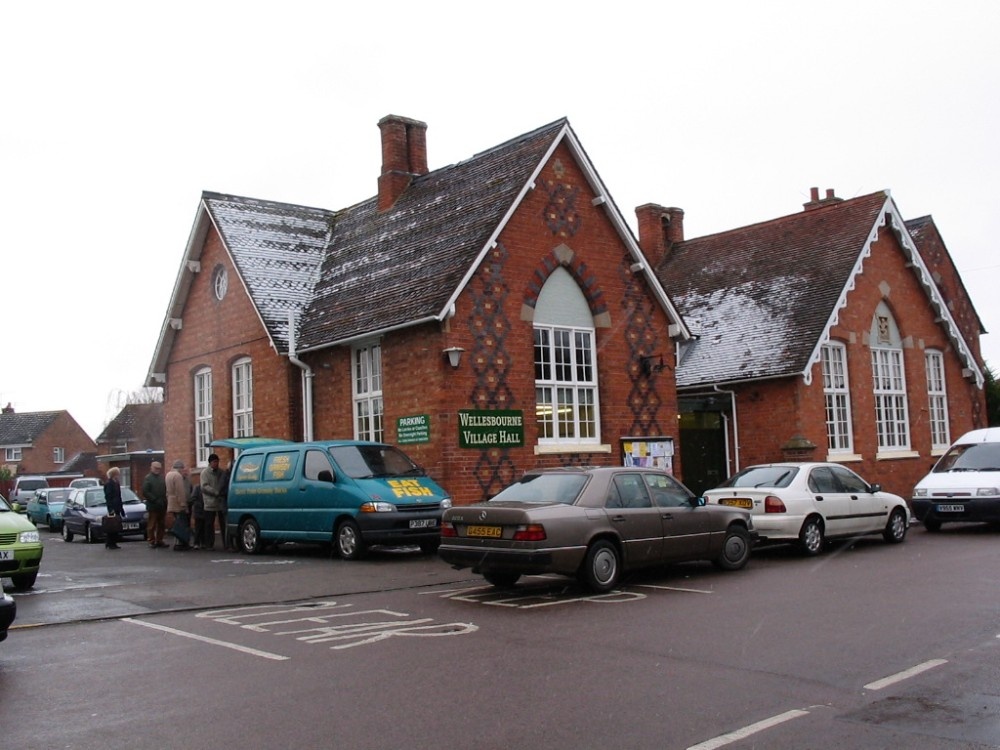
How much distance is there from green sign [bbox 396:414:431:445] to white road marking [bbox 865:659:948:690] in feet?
39.0

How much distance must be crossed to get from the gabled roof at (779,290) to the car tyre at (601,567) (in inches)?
514

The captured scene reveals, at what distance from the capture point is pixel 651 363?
22.0 m

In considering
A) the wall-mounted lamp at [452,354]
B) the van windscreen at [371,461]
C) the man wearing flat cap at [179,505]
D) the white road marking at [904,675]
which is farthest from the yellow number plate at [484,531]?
the man wearing flat cap at [179,505]

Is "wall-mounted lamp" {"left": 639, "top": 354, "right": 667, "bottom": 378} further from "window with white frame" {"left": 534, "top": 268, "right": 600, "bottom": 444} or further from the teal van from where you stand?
the teal van

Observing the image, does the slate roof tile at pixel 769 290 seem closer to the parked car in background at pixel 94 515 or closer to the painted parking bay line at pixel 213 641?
the parked car in background at pixel 94 515

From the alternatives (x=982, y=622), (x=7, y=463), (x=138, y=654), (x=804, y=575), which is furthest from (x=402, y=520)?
(x=7, y=463)

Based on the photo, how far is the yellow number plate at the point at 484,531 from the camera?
38.4 ft

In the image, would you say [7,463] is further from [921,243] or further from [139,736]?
[139,736]

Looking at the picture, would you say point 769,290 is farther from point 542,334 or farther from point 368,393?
point 368,393

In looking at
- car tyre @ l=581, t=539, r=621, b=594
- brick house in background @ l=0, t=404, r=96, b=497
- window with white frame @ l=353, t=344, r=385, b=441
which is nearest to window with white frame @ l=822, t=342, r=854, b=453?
window with white frame @ l=353, t=344, r=385, b=441

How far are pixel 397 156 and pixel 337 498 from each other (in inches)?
442

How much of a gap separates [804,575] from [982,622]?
381 cm

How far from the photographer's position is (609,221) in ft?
71.2

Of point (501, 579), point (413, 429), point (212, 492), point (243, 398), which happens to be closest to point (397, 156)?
point (243, 398)
